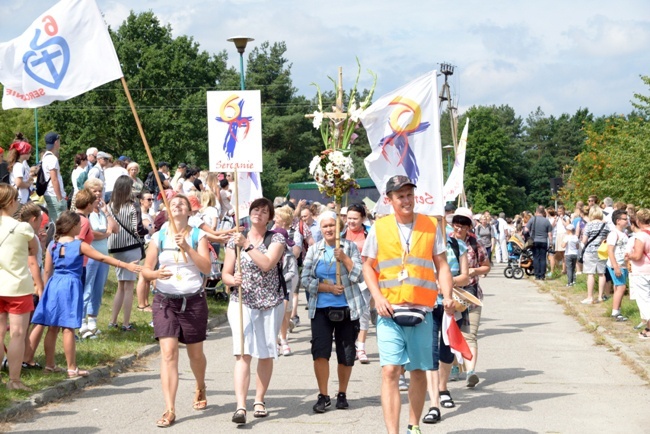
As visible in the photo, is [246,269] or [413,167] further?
[413,167]

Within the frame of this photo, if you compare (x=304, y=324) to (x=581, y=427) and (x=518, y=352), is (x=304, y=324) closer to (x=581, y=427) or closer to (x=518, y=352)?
(x=518, y=352)

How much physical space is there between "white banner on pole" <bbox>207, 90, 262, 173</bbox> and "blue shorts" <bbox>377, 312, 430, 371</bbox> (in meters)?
3.55

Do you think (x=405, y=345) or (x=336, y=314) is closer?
(x=405, y=345)

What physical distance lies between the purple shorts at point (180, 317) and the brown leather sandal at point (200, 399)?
60cm

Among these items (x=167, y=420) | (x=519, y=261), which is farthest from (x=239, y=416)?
(x=519, y=261)

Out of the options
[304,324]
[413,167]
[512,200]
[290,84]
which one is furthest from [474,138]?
[413,167]

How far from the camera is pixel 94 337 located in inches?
512

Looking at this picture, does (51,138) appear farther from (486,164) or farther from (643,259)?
(486,164)

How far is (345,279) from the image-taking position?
393 inches

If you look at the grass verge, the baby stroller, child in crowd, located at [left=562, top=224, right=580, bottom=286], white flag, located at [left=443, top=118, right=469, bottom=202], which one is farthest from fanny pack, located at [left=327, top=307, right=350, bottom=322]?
the baby stroller

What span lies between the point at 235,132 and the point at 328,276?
1971 mm

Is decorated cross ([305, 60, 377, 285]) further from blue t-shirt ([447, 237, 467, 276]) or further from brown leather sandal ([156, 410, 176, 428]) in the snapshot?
brown leather sandal ([156, 410, 176, 428])

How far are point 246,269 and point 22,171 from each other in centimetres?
691

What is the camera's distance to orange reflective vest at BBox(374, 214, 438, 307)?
7.55 metres
